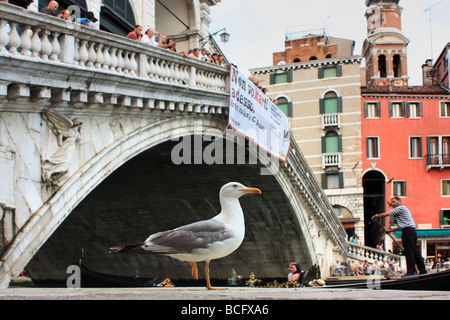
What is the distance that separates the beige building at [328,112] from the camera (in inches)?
1066

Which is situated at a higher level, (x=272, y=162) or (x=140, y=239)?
(x=272, y=162)

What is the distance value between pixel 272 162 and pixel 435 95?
51.0ft

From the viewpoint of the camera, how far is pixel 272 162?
1515 centimetres

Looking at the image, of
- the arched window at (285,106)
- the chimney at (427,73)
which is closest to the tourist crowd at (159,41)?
the arched window at (285,106)

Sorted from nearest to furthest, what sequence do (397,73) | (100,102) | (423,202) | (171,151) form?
(100,102) < (171,151) < (423,202) < (397,73)

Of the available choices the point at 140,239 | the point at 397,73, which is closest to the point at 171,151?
the point at 140,239

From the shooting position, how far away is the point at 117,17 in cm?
1245

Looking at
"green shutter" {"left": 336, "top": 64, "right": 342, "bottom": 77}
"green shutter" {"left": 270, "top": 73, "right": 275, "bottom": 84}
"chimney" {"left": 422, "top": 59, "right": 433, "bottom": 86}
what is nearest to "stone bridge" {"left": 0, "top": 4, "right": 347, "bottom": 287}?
"green shutter" {"left": 336, "top": 64, "right": 342, "bottom": 77}

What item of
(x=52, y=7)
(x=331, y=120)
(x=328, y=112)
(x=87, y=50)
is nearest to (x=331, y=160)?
(x=331, y=120)

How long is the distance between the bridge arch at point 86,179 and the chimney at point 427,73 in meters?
21.9

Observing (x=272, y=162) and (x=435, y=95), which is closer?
(x=272, y=162)

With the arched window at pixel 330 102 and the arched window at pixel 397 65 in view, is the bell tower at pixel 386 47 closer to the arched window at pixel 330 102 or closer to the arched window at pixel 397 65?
the arched window at pixel 397 65
